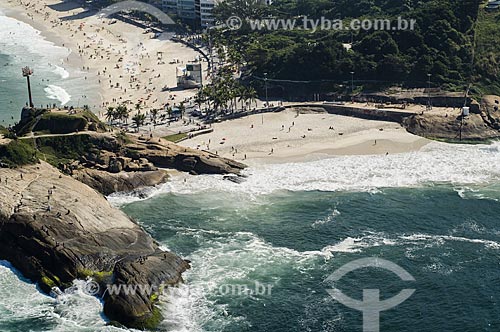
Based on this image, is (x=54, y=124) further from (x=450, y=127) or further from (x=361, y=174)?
(x=450, y=127)

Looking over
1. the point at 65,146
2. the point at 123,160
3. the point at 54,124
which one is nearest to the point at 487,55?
the point at 123,160

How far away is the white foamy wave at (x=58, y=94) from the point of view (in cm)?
13188

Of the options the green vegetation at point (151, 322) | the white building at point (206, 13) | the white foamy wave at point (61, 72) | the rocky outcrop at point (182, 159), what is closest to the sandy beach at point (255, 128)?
the white foamy wave at point (61, 72)

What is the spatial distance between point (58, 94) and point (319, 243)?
8099 cm

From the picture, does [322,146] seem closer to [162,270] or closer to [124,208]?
[124,208]

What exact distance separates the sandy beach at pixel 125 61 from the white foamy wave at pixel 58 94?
16.1 ft

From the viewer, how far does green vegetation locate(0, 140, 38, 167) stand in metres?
79.1

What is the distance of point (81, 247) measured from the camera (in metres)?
66.3

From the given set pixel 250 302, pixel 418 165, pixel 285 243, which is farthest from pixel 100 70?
pixel 250 302

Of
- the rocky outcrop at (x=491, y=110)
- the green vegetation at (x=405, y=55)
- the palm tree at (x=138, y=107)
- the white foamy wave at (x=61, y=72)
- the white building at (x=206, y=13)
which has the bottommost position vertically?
the rocky outcrop at (x=491, y=110)

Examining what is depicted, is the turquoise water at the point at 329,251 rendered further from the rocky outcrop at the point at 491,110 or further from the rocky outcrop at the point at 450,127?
the rocky outcrop at the point at 491,110

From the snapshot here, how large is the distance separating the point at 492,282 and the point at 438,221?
14.3 meters

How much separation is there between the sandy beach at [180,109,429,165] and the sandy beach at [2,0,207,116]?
19.9 m

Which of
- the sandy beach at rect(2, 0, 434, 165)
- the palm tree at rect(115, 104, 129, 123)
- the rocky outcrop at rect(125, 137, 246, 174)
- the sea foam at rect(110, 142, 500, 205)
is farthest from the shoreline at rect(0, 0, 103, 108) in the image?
the sea foam at rect(110, 142, 500, 205)
